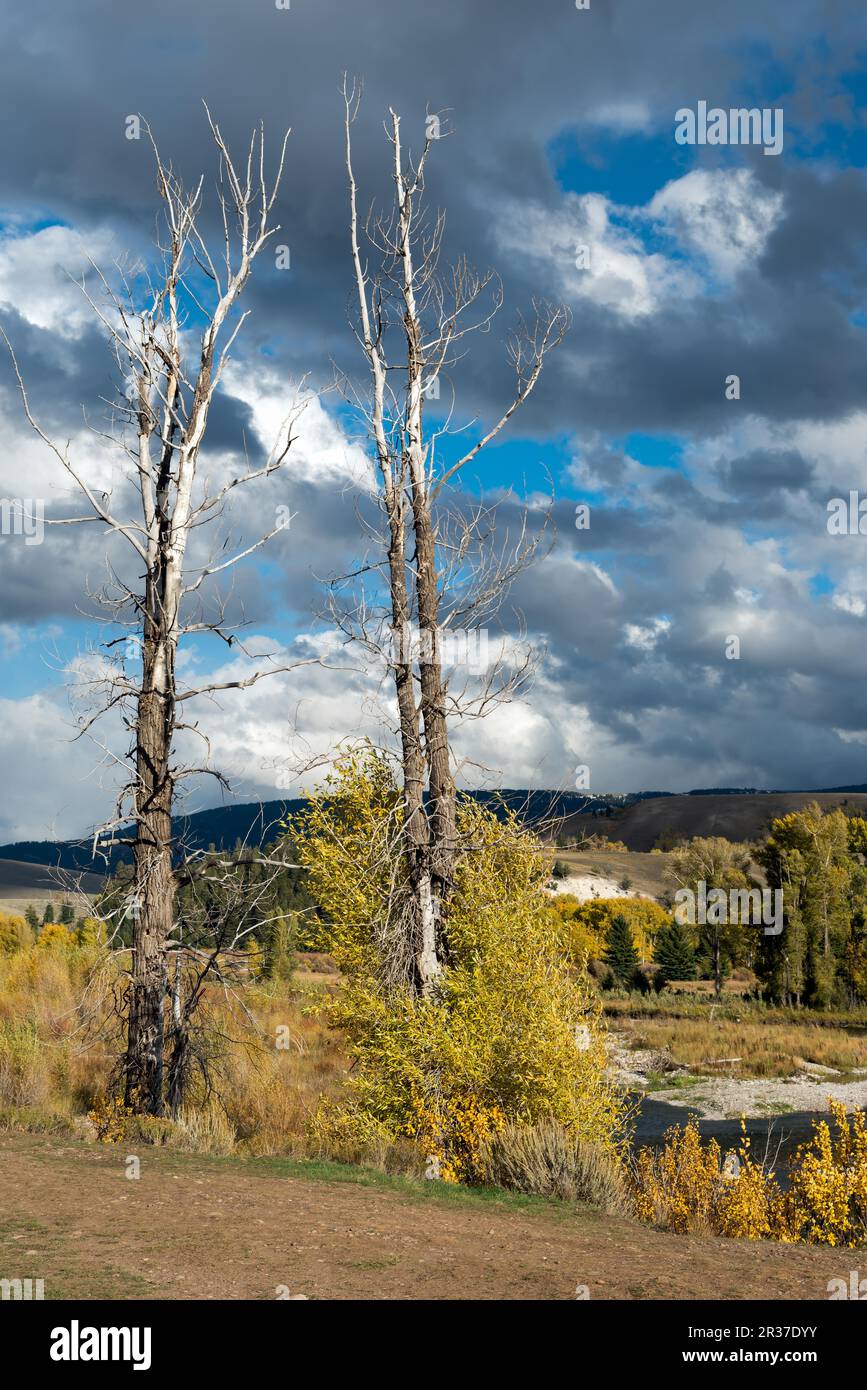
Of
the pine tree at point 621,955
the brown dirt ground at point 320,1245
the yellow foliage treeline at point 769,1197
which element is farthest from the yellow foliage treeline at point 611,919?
the brown dirt ground at point 320,1245

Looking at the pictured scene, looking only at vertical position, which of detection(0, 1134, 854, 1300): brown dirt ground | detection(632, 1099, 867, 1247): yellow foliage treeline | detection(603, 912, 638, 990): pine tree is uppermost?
detection(0, 1134, 854, 1300): brown dirt ground

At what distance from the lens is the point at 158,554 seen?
14.8 meters

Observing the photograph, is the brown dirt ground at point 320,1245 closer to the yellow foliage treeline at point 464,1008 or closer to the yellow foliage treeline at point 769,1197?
the yellow foliage treeline at point 769,1197

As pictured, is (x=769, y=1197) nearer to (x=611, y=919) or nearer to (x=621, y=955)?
(x=621, y=955)

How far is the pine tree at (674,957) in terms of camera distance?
78.0 m

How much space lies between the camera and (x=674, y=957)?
77.9m

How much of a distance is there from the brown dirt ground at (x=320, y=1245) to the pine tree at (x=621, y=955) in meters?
69.6

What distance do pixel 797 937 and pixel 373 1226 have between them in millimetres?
60082

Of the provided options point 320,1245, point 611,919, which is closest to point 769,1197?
point 320,1245

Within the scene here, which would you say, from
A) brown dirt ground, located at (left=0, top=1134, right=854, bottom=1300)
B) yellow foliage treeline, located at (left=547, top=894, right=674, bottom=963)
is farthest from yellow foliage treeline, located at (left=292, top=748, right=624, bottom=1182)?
yellow foliage treeline, located at (left=547, top=894, right=674, bottom=963)

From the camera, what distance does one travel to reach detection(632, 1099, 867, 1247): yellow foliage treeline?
37.1ft

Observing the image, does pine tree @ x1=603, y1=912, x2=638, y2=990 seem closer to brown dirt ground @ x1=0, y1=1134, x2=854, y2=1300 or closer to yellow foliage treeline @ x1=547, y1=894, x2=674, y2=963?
yellow foliage treeline @ x1=547, y1=894, x2=674, y2=963

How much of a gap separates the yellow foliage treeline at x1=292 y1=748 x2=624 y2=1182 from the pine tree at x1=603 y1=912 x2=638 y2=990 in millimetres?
64131

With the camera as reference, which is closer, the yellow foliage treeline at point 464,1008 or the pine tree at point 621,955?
the yellow foliage treeline at point 464,1008
